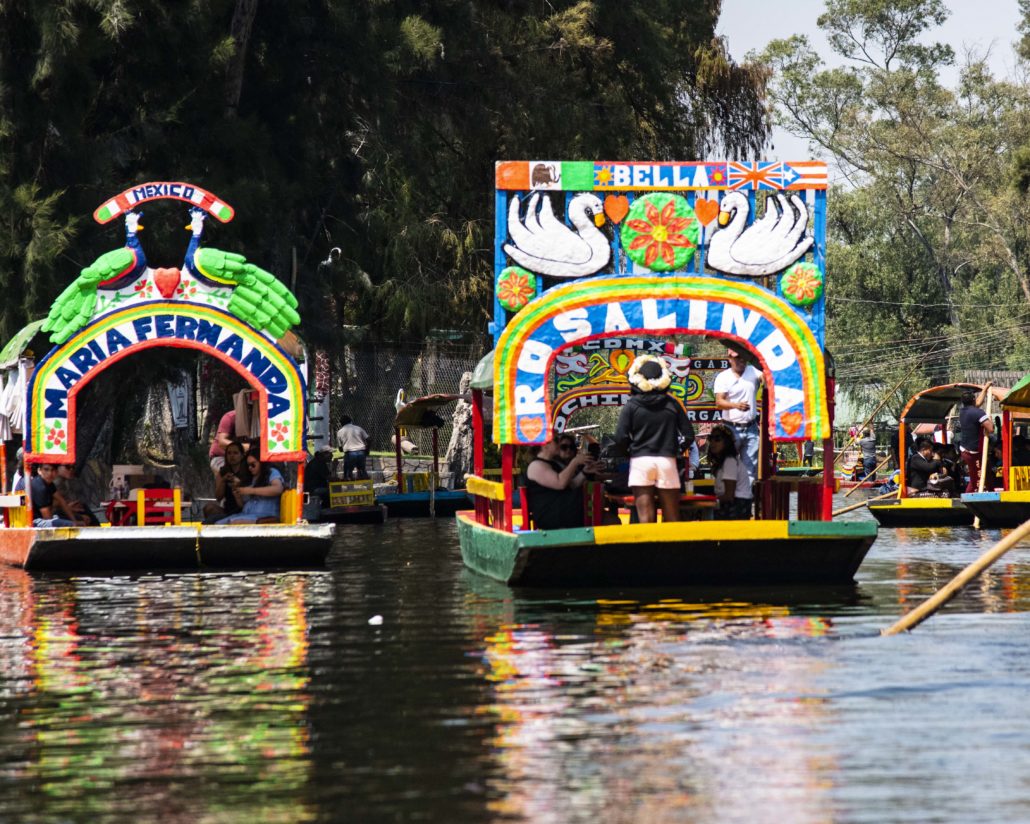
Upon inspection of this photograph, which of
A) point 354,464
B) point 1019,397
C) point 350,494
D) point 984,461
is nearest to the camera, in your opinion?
point 1019,397

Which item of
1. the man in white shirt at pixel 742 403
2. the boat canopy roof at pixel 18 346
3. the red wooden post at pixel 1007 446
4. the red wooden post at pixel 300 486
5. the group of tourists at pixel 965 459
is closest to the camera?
the man in white shirt at pixel 742 403

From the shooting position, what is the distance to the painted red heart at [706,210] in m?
15.0

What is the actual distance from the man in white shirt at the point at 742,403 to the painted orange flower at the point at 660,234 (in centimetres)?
175

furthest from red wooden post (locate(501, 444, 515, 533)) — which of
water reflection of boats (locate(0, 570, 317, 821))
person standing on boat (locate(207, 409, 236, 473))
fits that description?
person standing on boat (locate(207, 409, 236, 473))

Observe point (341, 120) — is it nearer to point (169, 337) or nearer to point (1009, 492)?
point (169, 337)

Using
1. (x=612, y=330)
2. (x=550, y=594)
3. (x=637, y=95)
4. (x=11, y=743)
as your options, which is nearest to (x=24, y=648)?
(x=11, y=743)

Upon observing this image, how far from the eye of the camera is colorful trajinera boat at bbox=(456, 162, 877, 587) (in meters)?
14.5

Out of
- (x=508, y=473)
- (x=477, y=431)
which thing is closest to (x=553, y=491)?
(x=508, y=473)

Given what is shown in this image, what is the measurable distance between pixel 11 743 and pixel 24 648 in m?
3.40

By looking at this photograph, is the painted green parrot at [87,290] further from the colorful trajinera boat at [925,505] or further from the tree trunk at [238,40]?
the colorful trajinera boat at [925,505]

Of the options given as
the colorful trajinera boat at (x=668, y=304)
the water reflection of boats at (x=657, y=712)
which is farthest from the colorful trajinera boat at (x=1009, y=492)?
the water reflection of boats at (x=657, y=712)

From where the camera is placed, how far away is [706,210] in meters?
15.0

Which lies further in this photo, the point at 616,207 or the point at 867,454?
the point at 867,454

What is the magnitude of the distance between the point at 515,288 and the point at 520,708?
6.34 meters
